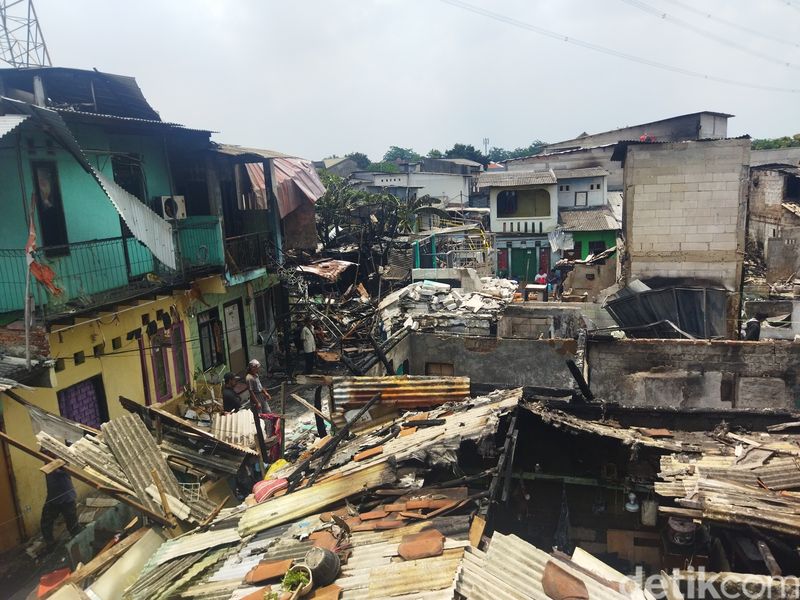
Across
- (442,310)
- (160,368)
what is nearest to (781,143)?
(442,310)

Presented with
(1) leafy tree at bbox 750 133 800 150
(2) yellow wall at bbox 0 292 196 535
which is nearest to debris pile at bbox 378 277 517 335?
(2) yellow wall at bbox 0 292 196 535

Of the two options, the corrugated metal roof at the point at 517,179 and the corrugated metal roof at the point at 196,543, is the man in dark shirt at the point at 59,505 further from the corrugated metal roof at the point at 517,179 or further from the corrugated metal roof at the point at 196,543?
the corrugated metal roof at the point at 517,179

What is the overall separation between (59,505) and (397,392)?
5.90 meters

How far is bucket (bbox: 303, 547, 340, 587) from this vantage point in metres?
4.47

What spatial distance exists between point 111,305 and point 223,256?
3780 mm

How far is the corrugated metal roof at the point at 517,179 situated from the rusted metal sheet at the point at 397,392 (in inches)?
1011

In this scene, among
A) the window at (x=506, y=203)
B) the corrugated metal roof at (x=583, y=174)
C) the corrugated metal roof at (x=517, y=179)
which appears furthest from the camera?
the corrugated metal roof at (x=583, y=174)

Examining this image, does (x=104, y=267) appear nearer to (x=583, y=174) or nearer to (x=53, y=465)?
(x=53, y=465)

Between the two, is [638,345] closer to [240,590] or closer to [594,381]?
[594,381]

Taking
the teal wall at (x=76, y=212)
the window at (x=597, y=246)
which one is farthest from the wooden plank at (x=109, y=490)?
the window at (x=597, y=246)

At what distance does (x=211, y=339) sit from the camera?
52.3 feet

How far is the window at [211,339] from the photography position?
15.5 metres

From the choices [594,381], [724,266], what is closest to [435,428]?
[594,381]

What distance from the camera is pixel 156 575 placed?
5.85 meters
